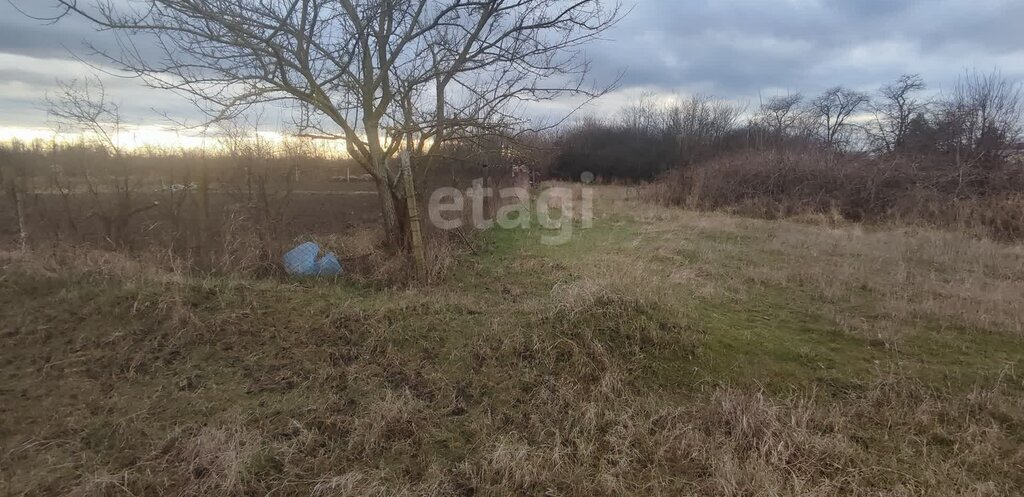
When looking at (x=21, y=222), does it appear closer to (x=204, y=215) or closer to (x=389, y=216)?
(x=204, y=215)

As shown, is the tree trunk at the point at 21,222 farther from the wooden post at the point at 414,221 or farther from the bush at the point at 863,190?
the bush at the point at 863,190

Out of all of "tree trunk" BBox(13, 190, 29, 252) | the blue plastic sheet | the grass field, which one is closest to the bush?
the grass field

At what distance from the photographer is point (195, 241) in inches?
235

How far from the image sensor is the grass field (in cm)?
244

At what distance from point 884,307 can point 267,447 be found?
524 centimetres

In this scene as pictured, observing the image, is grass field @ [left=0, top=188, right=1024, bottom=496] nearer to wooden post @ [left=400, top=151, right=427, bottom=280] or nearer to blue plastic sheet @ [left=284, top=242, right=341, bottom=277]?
wooden post @ [left=400, top=151, right=427, bottom=280]

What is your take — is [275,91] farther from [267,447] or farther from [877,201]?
[877,201]

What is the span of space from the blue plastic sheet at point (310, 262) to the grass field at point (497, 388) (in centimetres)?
52

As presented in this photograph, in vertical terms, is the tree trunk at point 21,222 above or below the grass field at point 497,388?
above
